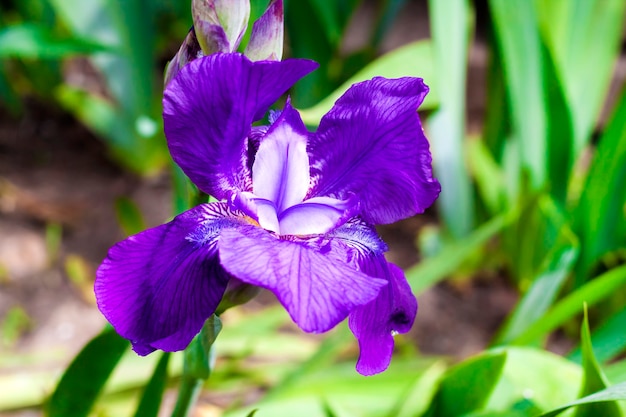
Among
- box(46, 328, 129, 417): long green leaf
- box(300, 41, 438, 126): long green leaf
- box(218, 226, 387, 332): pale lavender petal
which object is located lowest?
box(46, 328, 129, 417): long green leaf

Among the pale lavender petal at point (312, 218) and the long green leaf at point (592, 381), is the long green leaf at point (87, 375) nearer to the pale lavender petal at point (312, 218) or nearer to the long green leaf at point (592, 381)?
the pale lavender petal at point (312, 218)

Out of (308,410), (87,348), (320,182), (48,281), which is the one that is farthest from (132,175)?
(320,182)

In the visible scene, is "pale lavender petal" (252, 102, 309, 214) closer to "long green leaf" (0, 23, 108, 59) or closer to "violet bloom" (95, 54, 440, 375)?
"violet bloom" (95, 54, 440, 375)

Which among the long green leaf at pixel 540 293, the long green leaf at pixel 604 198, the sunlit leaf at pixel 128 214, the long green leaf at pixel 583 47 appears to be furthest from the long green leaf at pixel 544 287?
the sunlit leaf at pixel 128 214

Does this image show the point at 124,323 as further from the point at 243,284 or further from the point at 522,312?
the point at 522,312

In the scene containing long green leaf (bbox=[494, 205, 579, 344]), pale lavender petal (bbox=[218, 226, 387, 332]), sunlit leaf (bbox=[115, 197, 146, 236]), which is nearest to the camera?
pale lavender petal (bbox=[218, 226, 387, 332])

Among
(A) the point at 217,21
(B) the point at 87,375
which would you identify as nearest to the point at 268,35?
(A) the point at 217,21

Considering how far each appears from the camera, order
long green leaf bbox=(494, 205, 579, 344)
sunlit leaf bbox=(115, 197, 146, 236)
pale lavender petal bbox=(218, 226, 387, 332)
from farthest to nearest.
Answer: sunlit leaf bbox=(115, 197, 146, 236) → long green leaf bbox=(494, 205, 579, 344) → pale lavender petal bbox=(218, 226, 387, 332)

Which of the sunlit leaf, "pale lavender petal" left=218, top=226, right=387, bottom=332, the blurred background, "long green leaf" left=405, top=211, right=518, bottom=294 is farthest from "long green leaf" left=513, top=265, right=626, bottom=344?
the sunlit leaf
